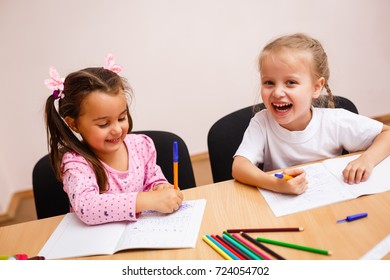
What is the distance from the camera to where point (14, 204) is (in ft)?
8.07

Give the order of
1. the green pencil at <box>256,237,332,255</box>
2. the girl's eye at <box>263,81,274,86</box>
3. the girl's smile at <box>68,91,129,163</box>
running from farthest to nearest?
1. the girl's eye at <box>263,81,274,86</box>
2. the girl's smile at <box>68,91,129,163</box>
3. the green pencil at <box>256,237,332,255</box>

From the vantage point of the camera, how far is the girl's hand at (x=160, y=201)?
991 millimetres

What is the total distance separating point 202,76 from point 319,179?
1.48 meters

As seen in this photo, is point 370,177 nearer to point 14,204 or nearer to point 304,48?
point 304,48

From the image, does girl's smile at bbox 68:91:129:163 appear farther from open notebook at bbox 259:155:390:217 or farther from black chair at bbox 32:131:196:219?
open notebook at bbox 259:155:390:217

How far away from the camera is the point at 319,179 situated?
1041 mm

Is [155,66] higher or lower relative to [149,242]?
higher

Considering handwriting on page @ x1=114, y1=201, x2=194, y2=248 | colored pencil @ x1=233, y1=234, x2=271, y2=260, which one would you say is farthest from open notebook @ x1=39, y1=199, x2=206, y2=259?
colored pencil @ x1=233, y1=234, x2=271, y2=260

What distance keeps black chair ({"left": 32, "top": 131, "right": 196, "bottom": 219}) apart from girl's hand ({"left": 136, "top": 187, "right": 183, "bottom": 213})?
307 millimetres

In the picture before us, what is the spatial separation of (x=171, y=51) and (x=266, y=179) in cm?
147

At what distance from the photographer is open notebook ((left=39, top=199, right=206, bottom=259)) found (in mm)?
878

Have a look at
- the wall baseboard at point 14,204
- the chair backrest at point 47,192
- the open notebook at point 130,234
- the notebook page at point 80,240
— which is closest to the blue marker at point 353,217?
the open notebook at point 130,234

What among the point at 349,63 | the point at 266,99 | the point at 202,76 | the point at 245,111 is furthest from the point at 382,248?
the point at 349,63
